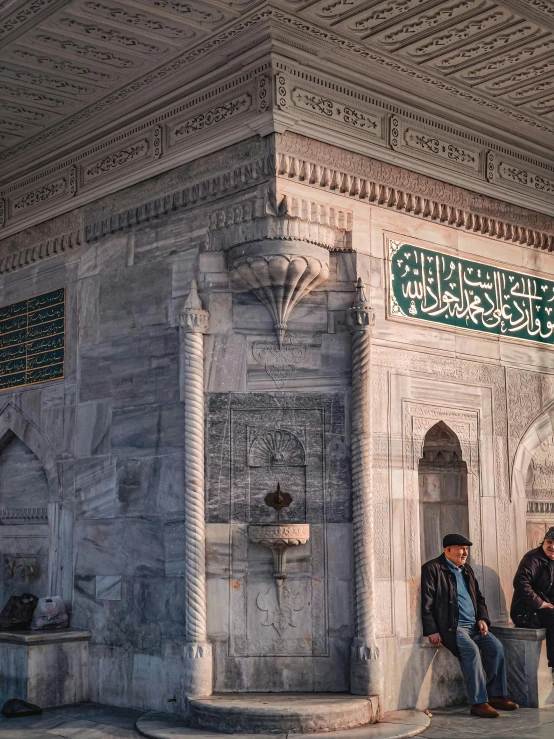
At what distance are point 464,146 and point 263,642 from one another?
372 cm

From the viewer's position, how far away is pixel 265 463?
612 cm

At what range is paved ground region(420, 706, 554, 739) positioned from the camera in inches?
221

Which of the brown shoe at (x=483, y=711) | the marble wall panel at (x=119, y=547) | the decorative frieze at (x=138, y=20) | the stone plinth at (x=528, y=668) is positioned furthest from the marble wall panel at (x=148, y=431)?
the stone plinth at (x=528, y=668)

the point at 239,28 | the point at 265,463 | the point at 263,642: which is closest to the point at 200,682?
the point at 263,642

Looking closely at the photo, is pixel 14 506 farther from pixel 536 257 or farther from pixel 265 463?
pixel 536 257

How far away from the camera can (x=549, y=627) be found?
6.54 metres

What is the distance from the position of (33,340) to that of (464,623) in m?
3.81

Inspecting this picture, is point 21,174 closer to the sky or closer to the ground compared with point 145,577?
closer to the sky

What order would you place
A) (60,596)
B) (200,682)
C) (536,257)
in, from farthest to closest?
(536,257)
(60,596)
(200,682)

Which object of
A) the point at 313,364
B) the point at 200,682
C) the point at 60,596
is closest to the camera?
the point at 200,682

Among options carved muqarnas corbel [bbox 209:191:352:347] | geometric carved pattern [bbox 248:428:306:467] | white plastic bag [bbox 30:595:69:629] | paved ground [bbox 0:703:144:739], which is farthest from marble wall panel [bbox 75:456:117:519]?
carved muqarnas corbel [bbox 209:191:352:347]

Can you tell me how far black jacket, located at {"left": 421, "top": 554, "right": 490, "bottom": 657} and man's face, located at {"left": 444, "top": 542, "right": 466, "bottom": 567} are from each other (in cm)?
5

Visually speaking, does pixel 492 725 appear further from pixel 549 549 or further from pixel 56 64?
pixel 56 64


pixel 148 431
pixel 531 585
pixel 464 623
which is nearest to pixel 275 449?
pixel 148 431
